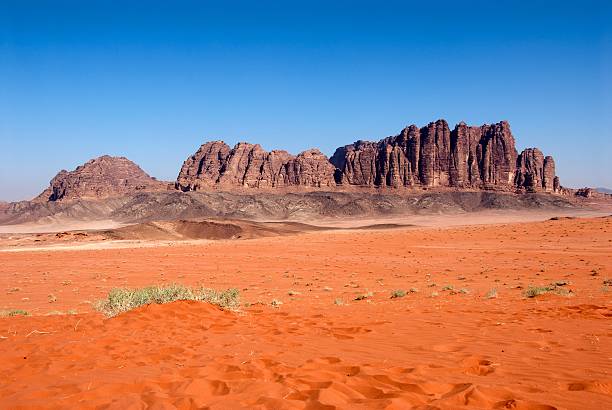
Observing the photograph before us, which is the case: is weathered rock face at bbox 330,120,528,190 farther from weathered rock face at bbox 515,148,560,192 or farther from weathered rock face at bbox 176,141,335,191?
weathered rock face at bbox 176,141,335,191

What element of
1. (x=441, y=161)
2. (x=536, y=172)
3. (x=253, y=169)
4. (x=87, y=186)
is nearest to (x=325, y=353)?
(x=253, y=169)

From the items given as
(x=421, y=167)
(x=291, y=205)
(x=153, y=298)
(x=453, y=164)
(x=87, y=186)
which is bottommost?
(x=153, y=298)

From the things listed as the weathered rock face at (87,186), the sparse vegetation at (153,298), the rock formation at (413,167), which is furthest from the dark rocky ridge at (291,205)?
the sparse vegetation at (153,298)

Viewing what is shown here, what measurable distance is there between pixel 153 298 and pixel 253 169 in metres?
158

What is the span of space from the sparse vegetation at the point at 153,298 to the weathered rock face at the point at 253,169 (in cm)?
14863

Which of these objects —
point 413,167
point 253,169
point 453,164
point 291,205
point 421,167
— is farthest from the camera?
point 253,169

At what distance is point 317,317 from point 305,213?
128844 mm

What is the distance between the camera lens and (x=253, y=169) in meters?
168

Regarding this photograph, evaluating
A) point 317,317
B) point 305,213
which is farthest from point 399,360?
point 305,213

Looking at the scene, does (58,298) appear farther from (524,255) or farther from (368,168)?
(368,168)

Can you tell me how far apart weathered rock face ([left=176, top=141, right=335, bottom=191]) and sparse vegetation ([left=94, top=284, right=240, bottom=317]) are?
5852 inches

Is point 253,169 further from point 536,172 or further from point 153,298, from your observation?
point 153,298

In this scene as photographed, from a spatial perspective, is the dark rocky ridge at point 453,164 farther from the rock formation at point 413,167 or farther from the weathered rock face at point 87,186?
the weathered rock face at point 87,186

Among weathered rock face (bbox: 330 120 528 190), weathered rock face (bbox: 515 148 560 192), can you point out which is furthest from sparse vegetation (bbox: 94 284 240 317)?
weathered rock face (bbox: 515 148 560 192)
